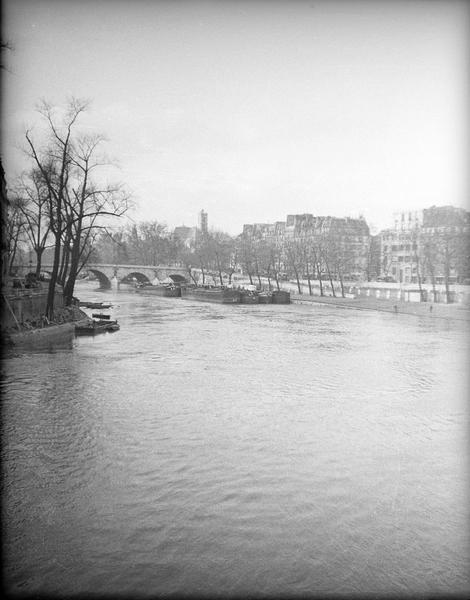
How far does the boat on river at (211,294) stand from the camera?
5553 cm

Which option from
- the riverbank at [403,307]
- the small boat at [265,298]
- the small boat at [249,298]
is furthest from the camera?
the small boat at [265,298]

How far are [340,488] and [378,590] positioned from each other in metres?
2.52

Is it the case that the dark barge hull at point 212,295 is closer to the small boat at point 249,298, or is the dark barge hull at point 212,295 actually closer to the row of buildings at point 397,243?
the small boat at point 249,298

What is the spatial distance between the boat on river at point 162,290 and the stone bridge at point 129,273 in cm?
740

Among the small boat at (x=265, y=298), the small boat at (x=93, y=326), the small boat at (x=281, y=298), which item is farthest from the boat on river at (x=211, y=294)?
the small boat at (x=93, y=326)

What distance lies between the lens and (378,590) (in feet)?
20.0

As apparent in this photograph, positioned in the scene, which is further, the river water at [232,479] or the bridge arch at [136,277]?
the bridge arch at [136,277]

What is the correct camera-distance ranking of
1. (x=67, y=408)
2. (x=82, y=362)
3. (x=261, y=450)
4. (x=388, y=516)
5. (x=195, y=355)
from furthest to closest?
1. (x=195, y=355)
2. (x=82, y=362)
3. (x=67, y=408)
4. (x=261, y=450)
5. (x=388, y=516)

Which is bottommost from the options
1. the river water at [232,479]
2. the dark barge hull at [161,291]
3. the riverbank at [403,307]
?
the river water at [232,479]

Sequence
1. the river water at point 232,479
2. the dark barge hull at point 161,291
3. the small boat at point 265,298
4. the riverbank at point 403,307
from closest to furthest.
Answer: the river water at point 232,479, the riverbank at point 403,307, the small boat at point 265,298, the dark barge hull at point 161,291

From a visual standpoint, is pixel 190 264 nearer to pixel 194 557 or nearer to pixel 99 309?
pixel 99 309

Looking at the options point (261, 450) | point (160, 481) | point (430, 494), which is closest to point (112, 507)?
point (160, 481)

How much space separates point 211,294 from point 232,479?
5001cm

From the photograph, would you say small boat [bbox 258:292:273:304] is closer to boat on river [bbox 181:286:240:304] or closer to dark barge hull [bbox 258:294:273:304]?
dark barge hull [bbox 258:294:273:304]
